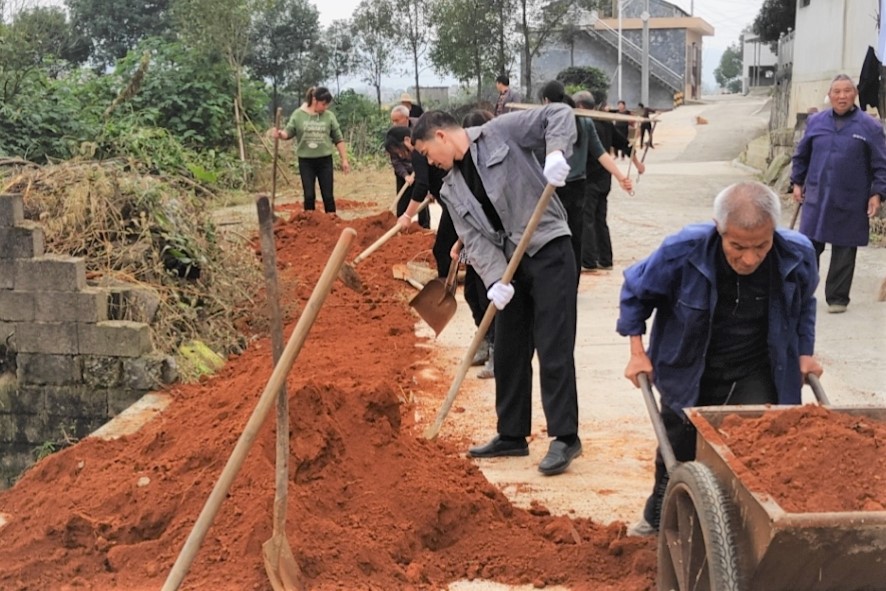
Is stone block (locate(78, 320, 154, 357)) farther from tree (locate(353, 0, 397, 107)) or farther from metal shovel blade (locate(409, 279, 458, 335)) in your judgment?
tree (locate(353, 0, 397, 107))

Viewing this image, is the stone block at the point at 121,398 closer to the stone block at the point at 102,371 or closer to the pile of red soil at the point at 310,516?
the stone block at the point at 102,371

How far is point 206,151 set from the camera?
1923 cm

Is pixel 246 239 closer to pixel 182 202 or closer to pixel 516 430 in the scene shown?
pixel 182 202

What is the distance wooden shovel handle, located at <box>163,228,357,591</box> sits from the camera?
336cm

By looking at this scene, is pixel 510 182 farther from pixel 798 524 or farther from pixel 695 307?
pixel 798 524

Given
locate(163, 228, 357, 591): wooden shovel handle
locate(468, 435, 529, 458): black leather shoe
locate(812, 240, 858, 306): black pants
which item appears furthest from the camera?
locate(812, 240, 858, 306): black pants

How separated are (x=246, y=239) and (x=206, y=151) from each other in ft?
32.2

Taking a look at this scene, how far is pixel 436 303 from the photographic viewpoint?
7273 mm

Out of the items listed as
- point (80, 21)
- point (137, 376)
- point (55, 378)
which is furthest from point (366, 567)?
point (80, 21)

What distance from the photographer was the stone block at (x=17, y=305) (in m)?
7.65

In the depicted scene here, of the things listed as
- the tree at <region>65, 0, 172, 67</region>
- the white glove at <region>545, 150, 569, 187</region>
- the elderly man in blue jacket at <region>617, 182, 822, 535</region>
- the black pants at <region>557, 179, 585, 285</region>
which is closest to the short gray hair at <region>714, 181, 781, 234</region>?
the elderly man in blue jacket at <region>617, 182, 822, 535</region>

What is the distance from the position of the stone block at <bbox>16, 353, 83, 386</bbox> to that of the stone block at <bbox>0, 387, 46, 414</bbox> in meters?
0.07

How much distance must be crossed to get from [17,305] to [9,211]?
0.68m

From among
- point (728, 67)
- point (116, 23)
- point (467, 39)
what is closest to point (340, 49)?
point (467, 39)
